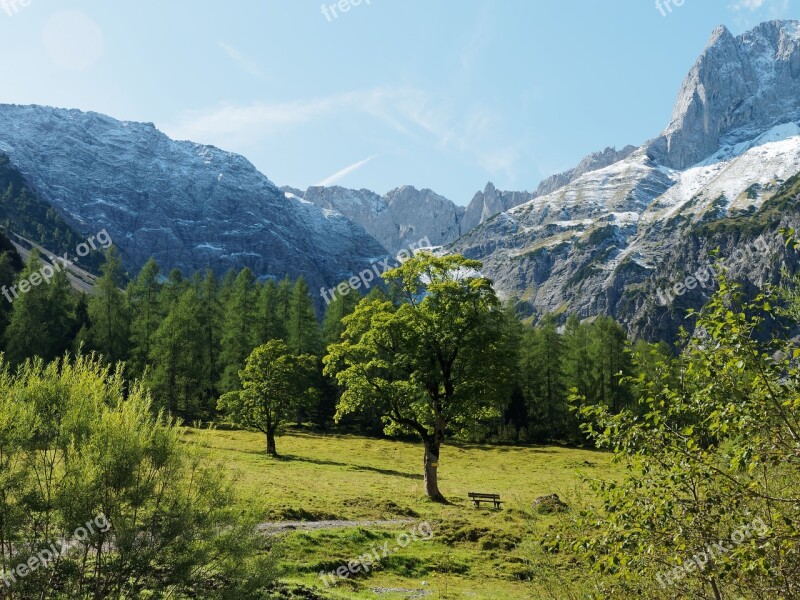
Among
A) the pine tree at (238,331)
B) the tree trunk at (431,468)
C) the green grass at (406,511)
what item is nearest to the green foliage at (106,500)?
the green grass at (406,511)

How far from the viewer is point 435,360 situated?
31.5 m

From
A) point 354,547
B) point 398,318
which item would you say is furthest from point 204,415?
point 354,547

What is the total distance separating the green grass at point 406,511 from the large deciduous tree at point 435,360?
441 centimetres

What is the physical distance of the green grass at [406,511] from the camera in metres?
15.9

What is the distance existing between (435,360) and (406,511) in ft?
27.0

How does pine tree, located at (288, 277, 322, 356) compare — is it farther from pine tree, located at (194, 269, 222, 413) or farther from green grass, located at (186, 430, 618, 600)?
green grass, located at (186, 430, 618, 600)

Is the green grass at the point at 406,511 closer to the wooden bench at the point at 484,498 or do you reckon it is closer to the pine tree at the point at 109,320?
the wooden bench at the point at 484,498

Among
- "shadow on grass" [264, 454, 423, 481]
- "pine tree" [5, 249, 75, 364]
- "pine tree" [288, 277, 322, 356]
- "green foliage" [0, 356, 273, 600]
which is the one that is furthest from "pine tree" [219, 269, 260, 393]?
"green foliage" [0, 356, 273, 600]

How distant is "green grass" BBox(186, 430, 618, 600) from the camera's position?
52.2ft

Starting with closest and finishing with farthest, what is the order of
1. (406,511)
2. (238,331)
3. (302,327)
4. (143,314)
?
(406,511), (143,314), (238,331), (302,327)

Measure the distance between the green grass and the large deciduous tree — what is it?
441 centimetres

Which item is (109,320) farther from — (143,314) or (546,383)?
(546,383)

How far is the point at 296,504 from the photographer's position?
2598 cm

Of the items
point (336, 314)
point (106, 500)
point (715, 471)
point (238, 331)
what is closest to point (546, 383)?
point (336, 314)
